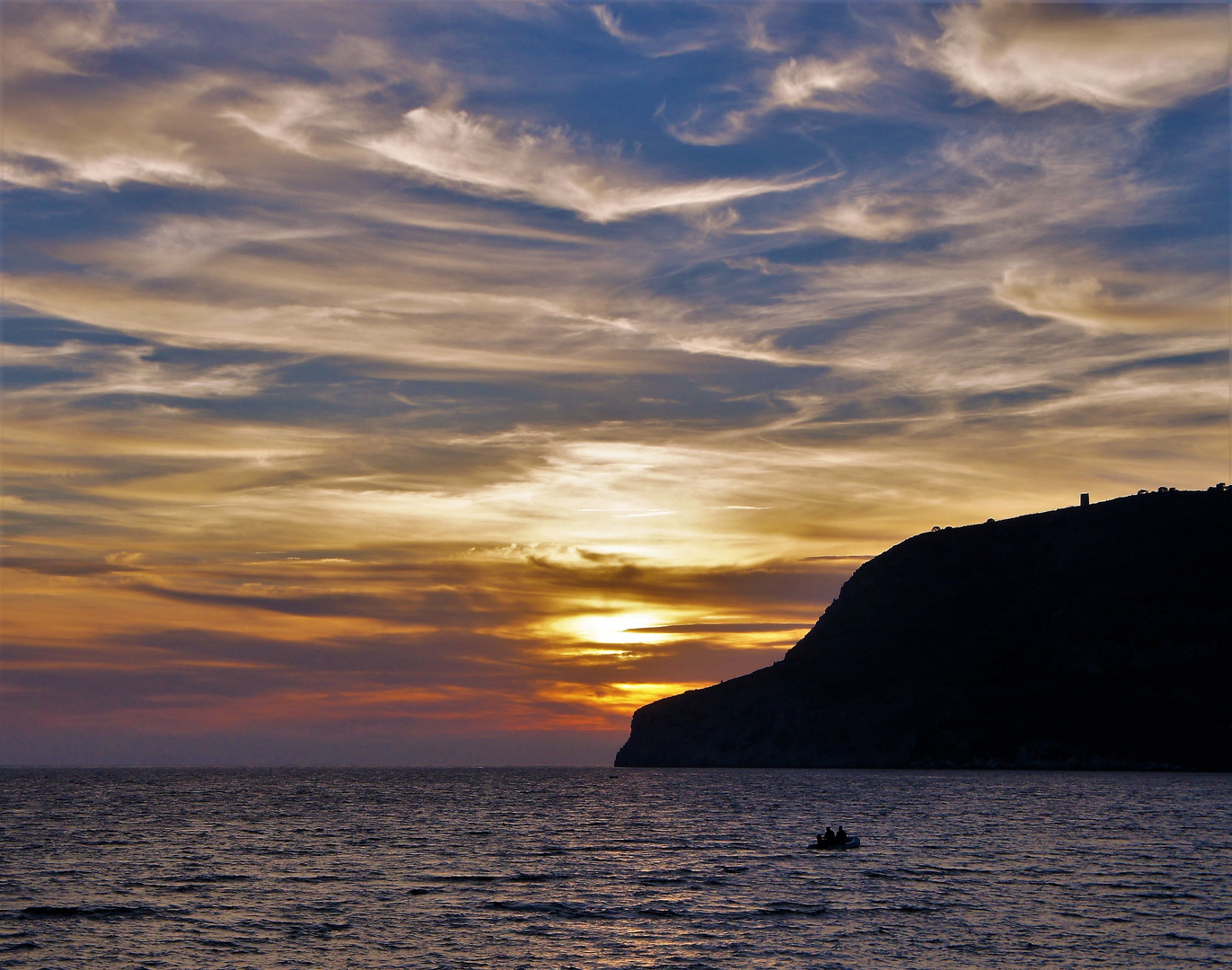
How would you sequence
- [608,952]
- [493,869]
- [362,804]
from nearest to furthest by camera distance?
[608,952] → [493,869] → [362,804]

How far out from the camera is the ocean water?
153ft

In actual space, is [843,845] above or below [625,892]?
below

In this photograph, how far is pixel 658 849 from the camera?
90500 millimetres

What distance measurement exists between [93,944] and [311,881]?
21182 mm

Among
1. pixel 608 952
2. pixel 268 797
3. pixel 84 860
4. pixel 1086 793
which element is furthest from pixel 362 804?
pixel 608 952

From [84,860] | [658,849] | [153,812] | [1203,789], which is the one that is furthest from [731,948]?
[1203,789]

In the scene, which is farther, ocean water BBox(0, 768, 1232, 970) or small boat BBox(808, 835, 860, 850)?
small boat BBox(808, 835, 860, 850)

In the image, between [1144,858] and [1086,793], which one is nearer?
[1144,858]

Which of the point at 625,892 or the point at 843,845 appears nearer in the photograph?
the point at 625,892

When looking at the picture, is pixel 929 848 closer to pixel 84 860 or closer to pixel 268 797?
pixel 84 860

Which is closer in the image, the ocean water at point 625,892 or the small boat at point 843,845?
the ocean water at point 625,892

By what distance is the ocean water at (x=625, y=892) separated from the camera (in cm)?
4672

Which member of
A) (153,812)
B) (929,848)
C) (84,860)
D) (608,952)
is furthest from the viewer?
(153,812)

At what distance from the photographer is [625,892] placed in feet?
213
